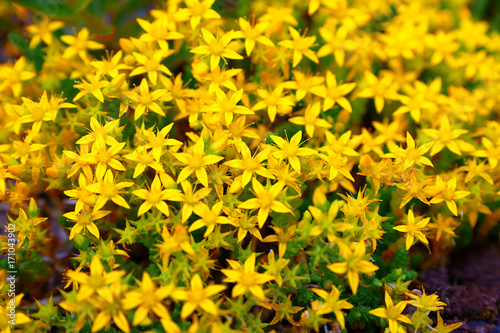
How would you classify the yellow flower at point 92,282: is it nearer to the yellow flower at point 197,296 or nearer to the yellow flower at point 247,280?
the yellow flower at point 197,296

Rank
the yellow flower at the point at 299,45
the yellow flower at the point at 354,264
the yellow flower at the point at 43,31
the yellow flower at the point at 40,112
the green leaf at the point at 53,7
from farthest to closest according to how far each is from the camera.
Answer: the green leaf at the point at 53,7 → the yellow flower at the point at 43,31 → the yellow flower at the point at 299,45 → the yellow flower at the point at 40,112 → the yellow flower at the point at 354,264

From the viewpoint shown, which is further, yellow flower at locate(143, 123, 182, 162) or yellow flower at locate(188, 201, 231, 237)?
yellow flower at locate(143, 123, 182, 162)

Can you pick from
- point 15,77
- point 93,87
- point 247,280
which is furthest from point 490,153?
point 15,77

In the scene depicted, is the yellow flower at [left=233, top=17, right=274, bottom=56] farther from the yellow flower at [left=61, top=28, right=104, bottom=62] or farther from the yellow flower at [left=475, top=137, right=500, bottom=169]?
the yellow flower at [left=475, top=137, right=500, bottom=169]

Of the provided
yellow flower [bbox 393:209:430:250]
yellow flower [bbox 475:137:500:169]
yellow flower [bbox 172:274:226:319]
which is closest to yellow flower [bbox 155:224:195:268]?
yellow flower [bbox 172:274:226:319]

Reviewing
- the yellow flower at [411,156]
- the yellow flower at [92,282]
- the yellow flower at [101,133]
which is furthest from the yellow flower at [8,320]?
the yellow flower at [411,156]

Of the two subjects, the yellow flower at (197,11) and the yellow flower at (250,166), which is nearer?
the yellow flower at (250,166)
